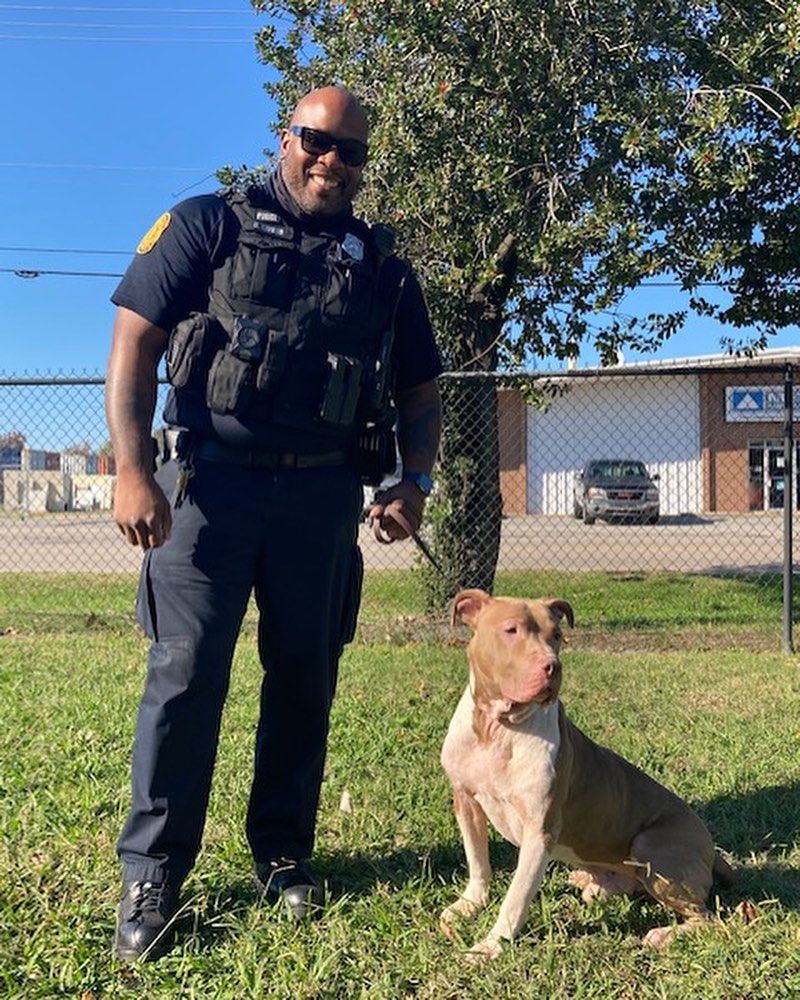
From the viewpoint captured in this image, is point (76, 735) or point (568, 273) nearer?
point (76, 735)

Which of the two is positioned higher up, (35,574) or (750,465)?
(750,465)

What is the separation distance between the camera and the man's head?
2.61m

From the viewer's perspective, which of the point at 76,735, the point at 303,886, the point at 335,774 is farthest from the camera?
the point at 76,735

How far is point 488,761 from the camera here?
258 cm

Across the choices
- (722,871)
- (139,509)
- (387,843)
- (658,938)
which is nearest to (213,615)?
(139,509)

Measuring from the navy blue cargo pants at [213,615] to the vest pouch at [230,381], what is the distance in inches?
7.6

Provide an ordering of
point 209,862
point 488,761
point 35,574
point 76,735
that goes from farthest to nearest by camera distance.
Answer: point 35,574 < point 76,735 < point 209,862 < point 488,761

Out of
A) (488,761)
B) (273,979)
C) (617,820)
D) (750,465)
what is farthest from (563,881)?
(750,465)

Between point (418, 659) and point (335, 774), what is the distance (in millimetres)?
2460

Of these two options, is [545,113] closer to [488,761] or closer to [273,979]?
[488,761]

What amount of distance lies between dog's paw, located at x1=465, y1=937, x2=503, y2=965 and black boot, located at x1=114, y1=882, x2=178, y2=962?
0.81 meters

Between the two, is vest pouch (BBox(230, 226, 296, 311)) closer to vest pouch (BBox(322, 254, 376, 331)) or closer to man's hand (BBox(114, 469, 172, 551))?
vest pouch (BBox(322, 254, 376, 331))

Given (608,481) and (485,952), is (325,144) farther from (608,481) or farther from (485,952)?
(608,481)

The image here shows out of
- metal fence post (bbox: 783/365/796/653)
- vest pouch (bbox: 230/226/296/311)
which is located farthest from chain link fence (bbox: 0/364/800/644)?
vest pouch (bbox: 230/226/296/311)
